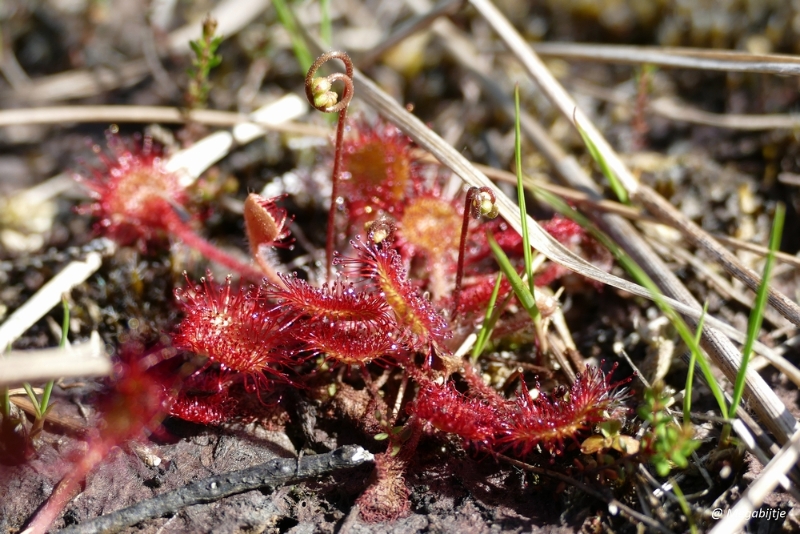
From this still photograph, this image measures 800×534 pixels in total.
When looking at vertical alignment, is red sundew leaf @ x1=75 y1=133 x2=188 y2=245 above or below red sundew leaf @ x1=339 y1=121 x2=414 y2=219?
below

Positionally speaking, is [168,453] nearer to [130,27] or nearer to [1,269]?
[1,269]

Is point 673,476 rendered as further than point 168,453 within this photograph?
No

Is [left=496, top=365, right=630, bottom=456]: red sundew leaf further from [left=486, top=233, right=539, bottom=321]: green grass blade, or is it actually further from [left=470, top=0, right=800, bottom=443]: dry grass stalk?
[left=470, top=0, right=800, bottom=443]: dry grass stalk

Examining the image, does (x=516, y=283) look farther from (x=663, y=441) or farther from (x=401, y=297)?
(x=663, y=441)

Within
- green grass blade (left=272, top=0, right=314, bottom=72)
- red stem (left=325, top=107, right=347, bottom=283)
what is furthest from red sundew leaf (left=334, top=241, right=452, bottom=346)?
green grass blade (left=272, top=0, right=314, bottom=72)

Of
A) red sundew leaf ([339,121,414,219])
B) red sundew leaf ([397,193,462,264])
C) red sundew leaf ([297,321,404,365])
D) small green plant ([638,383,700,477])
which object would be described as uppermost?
red sundew leaf ([339,121,414,219])

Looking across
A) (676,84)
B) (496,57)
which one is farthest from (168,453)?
(676,84)

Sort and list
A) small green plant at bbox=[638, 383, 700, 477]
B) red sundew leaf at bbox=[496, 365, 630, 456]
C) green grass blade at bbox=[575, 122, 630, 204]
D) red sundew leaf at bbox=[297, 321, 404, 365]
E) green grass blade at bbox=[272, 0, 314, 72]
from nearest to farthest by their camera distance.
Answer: small green plant at bbox=[638, 383, 700, 477], red sundew leaf at bbox=[496, 365, 630, 456], red sundew leaf at bbox=[297, 321, 404, 365], green grass blade at bbox=[575, 122, 630, 204], green grass blade at bbox=[272, 0, 314, 72]
